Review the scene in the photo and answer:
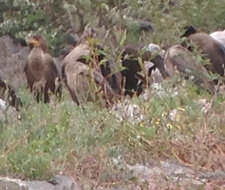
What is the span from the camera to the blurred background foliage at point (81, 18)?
550 inches

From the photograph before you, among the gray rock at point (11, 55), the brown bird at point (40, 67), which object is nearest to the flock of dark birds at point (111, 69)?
the brown bird at point (40, 67)

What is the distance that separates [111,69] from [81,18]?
6015 mm

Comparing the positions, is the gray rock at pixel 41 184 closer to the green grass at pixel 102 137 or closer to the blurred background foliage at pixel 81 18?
the green grass at pixel 102 137

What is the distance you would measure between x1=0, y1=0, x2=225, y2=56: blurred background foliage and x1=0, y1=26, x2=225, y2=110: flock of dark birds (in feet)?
4.80

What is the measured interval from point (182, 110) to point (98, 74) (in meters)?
1.46

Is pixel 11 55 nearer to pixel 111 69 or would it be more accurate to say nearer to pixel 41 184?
pixel 111 69

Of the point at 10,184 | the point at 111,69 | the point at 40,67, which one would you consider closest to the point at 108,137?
the point at 10,184

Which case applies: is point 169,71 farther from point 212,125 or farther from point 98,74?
point 212,125

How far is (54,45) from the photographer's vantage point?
14602mm

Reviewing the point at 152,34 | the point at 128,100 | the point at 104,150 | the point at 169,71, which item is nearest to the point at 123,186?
the point at 104,150

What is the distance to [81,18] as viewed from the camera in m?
14.3

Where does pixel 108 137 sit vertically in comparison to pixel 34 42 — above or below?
above

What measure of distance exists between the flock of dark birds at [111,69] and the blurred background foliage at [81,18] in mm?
1464

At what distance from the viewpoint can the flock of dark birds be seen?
757cm
